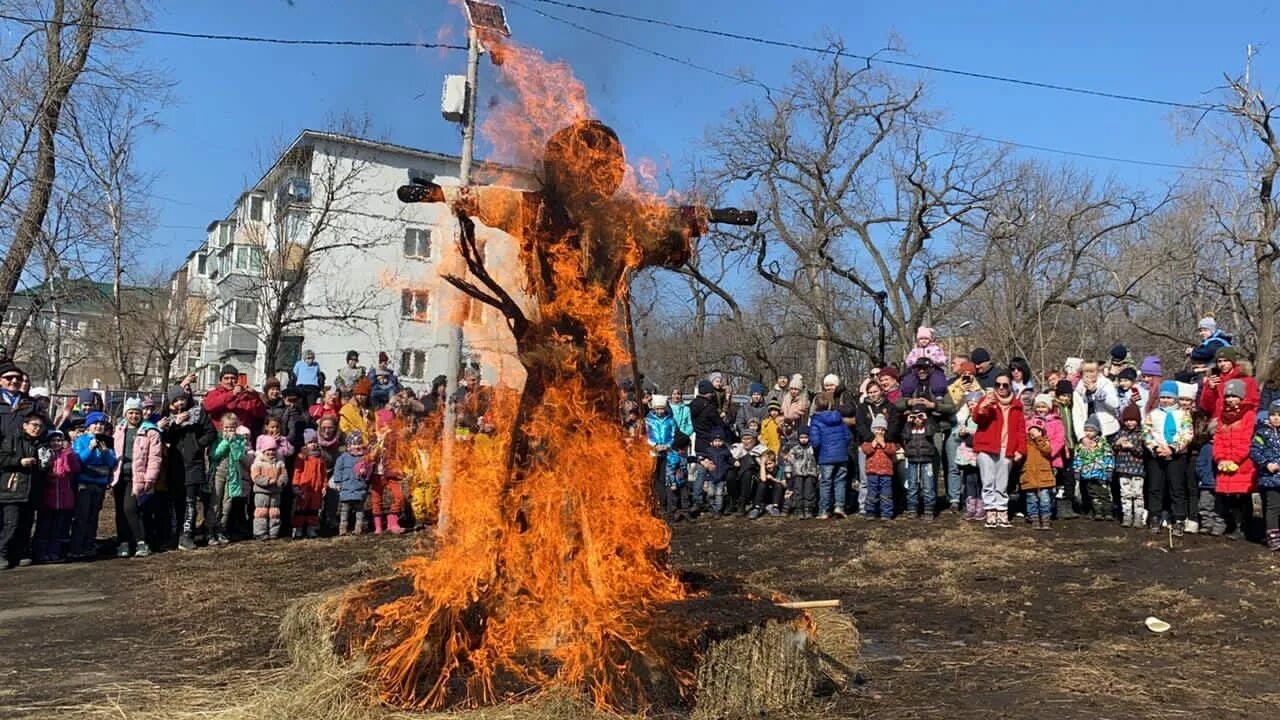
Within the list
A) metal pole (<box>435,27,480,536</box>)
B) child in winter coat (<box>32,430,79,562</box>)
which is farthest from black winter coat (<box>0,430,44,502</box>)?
metal pole (<box>435,27,480,536</box>)

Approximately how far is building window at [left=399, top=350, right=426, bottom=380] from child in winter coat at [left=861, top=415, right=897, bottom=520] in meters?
8.28

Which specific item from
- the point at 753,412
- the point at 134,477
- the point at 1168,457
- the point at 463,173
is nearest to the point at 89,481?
the point at 134,477

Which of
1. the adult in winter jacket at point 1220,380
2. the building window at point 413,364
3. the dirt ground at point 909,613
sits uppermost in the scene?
the building window at point 413,364

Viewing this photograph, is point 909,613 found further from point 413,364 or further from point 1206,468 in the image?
point 413,364

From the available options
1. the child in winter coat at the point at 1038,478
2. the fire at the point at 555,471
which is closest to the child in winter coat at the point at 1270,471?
the child in winter coat at the point at 1038,478

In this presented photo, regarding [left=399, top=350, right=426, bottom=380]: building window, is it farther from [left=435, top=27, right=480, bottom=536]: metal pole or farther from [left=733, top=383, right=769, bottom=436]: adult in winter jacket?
[left=733, top=383, right=769, bottom=436]: adult in winter jacket

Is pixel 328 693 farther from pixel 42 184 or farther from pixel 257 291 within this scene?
pixel 257 291

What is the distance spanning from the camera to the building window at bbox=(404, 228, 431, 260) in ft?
23.4

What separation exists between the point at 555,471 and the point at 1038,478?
7.86 meters

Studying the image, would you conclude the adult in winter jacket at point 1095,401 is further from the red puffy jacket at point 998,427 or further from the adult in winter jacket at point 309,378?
the adult in winter jacket at point 309,378

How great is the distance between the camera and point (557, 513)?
16.9 feet

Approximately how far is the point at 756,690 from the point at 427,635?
69.1 inches

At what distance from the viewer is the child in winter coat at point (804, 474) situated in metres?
12.5

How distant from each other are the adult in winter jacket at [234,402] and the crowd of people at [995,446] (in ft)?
18.1
